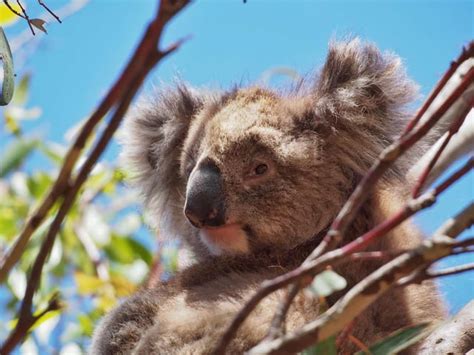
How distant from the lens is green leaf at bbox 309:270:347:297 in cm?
107

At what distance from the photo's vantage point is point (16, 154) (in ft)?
10.8

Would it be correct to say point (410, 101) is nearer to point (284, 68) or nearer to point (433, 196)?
point (284, 68)

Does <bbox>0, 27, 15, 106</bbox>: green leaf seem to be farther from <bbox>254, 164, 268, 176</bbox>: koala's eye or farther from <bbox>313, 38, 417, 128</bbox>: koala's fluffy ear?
<bbox>313, 38, 417, 128</bbox>: koala's fluffy ear

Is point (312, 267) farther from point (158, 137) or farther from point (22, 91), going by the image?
point (22, 91)

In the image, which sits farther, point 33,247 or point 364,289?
point 33,247

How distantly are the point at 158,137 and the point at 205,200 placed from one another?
802 millimetres

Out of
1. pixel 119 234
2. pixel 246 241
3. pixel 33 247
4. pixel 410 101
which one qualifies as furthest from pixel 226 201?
pixel 119 234

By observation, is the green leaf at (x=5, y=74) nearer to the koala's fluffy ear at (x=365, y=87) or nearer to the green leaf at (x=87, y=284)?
the koala's fluffy ear at (x=365, y=87)

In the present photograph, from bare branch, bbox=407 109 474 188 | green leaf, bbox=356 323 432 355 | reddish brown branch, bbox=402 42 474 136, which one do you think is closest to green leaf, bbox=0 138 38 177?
bare branch, bbox=407 109 474 188

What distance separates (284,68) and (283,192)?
0.70m

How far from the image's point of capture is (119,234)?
417cm

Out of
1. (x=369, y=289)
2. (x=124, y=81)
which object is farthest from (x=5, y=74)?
(x=369, y=289)

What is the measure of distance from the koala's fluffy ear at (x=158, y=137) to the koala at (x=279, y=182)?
0.17 m

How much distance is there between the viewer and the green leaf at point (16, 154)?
10.7 ft
